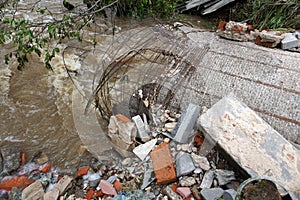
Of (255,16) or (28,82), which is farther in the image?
(255,16)

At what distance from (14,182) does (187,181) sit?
1.71 meters

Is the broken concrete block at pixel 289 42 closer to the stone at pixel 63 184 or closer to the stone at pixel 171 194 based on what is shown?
the stone at pixel 171 194

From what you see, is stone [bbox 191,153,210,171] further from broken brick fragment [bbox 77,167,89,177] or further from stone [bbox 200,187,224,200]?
broken brick fragment [bbox 77,167,89,177]

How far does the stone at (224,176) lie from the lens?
1931 mm

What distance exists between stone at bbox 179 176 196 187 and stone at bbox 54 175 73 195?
1022mm

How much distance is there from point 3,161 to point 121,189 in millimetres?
1467

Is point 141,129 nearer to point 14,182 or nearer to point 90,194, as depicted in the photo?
point 90,194

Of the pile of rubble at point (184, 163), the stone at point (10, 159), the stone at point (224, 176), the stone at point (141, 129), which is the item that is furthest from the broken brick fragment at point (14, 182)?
the stone at point (224, 176)

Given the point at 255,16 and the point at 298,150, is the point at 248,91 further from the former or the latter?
the point at 255,16

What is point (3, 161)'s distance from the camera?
9.05ft

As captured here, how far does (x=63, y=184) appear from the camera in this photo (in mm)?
2316

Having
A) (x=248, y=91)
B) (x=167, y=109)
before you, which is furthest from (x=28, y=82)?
(x=248, y=91)

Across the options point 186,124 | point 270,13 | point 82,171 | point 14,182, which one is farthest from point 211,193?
point 270,13

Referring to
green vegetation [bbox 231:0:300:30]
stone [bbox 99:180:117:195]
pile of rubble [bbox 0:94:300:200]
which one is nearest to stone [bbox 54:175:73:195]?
pile of rubble [bbox 0:94:300:200]
